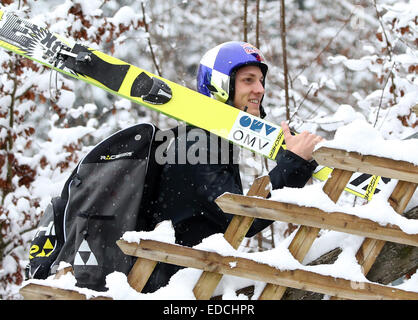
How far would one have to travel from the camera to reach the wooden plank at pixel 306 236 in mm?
2404

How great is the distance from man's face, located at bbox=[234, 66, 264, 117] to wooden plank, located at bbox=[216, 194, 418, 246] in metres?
1.46

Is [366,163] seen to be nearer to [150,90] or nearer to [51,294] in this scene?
[51,294]

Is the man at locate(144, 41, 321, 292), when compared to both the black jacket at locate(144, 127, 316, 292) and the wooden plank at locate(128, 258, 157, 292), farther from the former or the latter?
the wooden plank at locate(128, 258, 157, 292)

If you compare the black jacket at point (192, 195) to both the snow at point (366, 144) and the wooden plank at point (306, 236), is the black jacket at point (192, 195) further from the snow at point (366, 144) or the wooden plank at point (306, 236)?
the snow at point (366, 144)

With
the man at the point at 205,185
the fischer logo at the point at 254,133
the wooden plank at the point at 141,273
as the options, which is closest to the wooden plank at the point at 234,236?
the wooden plank at the point at 141,273

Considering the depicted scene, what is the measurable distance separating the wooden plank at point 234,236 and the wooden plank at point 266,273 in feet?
0.22

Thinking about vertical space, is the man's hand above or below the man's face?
below

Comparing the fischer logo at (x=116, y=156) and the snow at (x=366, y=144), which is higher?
the snow at (x=366, y=144)

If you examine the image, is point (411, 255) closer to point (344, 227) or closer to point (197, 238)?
point (344, 227)

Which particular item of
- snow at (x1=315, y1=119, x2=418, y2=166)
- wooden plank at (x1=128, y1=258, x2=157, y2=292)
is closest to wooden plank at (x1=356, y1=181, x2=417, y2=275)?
snow at (x1=315, y1=119, x2=418, y2=166)

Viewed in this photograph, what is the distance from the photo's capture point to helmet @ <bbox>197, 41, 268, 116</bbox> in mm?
3723

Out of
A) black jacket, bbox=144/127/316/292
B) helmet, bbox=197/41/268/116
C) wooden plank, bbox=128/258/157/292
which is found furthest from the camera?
helmet, bbox=197/41/268/116

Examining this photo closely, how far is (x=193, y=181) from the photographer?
3111 millimetres

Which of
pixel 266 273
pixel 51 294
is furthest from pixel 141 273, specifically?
pixel 266 273
